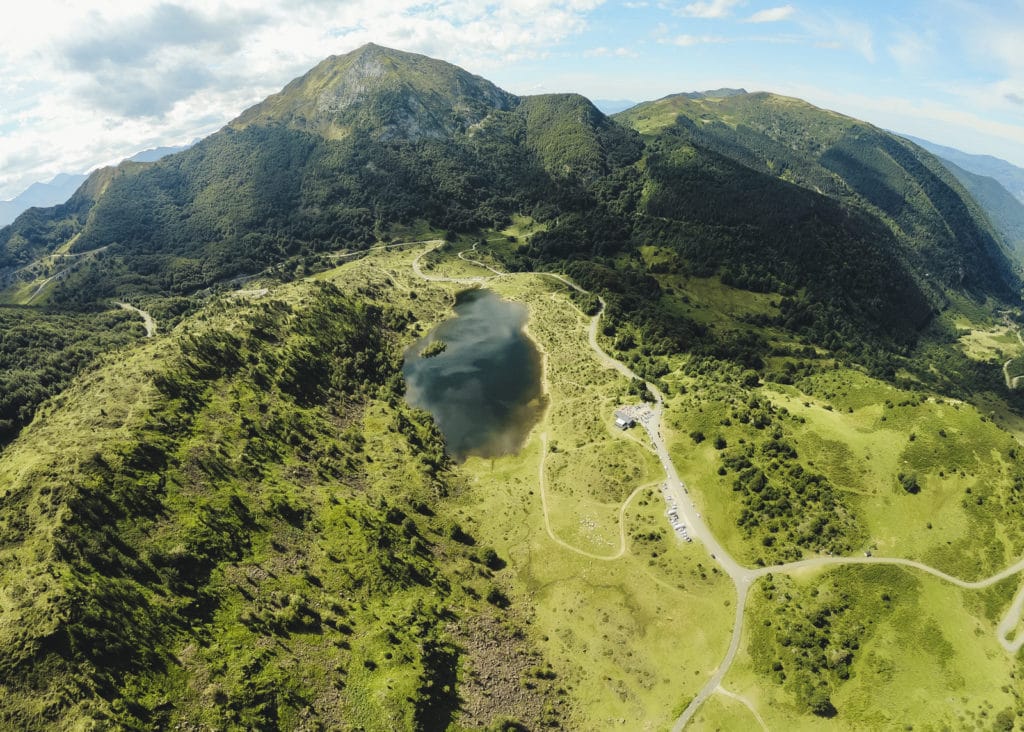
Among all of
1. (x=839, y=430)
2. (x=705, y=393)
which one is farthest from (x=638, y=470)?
(x=839, y=430)

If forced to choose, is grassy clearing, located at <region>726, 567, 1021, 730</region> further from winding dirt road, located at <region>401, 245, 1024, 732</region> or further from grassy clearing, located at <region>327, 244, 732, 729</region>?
grassy clearing, located at <region>327, 244, 732, 729</region>

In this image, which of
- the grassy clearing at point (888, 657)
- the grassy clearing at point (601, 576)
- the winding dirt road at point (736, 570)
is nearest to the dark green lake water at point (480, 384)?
the grassy clearing at point (601, 576)

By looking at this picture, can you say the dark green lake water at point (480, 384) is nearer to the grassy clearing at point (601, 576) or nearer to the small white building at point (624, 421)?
the grassy clearing at point (601, 576)

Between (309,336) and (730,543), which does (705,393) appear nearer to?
(730,543)

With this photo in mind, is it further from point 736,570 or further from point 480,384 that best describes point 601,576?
point 480,384

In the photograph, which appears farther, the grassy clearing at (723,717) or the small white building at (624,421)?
the small white building at (624,421)

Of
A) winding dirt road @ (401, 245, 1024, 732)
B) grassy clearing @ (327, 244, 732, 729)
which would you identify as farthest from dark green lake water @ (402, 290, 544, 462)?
winding dirt road @ (401, 245, 1024, 732)

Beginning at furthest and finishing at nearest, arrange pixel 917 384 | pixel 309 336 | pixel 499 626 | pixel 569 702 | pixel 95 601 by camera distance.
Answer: pixel 917 384 → pixel 309 336 → pixel 499 626 → pixel 569 702 → pixel 95 601

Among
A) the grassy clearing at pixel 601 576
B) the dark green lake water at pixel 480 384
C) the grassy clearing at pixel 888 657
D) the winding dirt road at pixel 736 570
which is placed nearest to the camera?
the grassy clearing at pixel 888 657
